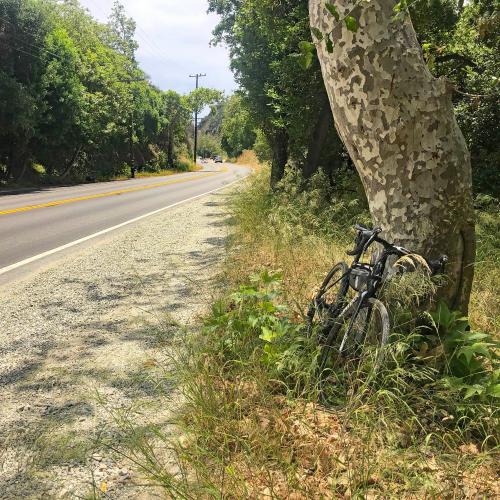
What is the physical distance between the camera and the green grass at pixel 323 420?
2.23 metres

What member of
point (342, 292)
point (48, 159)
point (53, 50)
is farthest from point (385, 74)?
point (48, 159)

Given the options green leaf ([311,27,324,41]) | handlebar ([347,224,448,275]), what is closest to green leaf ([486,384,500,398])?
handlebar ([347,224,448,275])

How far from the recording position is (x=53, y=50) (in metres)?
24.3

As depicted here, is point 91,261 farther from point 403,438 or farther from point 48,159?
point 48,159

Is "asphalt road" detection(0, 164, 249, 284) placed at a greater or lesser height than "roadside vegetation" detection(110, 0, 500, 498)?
greater

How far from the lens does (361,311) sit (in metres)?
2.96

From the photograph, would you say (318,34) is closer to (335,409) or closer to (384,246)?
(384,246)

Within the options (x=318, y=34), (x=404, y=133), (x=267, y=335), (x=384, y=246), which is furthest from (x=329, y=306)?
(x=318, y=34)

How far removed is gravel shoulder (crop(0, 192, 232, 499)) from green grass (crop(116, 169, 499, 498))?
33cm

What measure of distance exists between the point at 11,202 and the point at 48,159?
47.1 feet

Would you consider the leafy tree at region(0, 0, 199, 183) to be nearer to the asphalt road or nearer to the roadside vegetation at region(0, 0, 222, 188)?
the roadside vegetation at region(0, 0, 222, 188)

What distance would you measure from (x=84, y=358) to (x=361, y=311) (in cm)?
242

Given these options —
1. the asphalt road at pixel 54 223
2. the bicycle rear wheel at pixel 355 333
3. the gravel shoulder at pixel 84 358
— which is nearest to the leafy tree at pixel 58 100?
the asphalt road at pixel 54 223

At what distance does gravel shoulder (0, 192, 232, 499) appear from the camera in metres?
2.48
